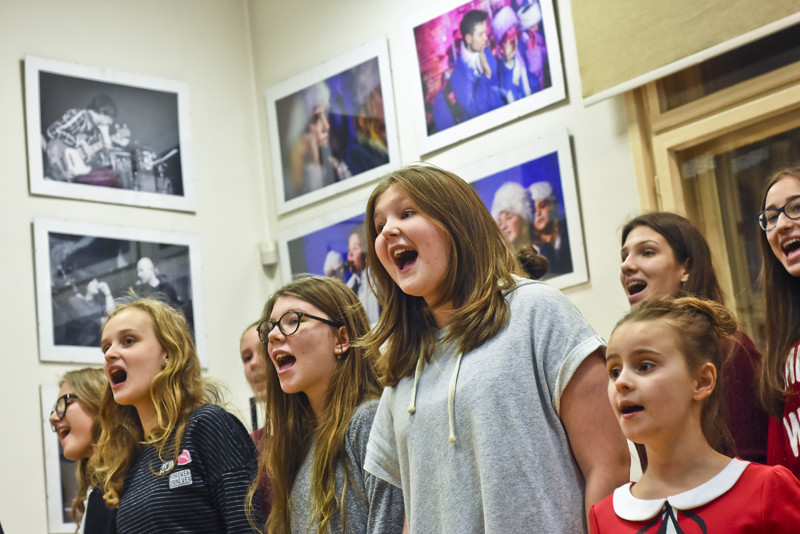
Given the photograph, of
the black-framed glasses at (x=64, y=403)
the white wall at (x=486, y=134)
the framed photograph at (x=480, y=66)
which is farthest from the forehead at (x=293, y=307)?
the framed photograph at (x=480, y=66)

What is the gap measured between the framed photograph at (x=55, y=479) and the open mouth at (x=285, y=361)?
12.3 ft

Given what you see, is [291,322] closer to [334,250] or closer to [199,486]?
[199,486]

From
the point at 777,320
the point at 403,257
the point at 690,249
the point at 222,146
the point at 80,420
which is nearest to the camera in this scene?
the point at 403,257

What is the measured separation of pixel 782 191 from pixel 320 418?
5.81 feet

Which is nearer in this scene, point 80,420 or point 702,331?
point 702,331

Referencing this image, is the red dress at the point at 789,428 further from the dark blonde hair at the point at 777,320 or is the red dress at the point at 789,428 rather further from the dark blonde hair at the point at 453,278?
the dark blonde hair at the point at 453,278

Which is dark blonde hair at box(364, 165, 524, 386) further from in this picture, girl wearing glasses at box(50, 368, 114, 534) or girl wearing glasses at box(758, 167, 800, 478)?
girl wearing glasses at box(50, 368, 114, 534)

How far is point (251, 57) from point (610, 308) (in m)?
4.30

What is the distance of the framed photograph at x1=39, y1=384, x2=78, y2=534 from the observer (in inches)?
273

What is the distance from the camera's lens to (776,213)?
310cm

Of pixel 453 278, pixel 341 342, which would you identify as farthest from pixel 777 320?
pixel 341 342

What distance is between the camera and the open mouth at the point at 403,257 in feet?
9.73

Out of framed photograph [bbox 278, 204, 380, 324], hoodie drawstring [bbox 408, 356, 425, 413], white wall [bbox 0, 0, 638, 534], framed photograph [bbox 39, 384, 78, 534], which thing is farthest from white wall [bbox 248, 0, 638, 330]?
hoodie drawstring [bbox 408, 356, 425, 413]

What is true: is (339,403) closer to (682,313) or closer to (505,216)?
(682,313)
